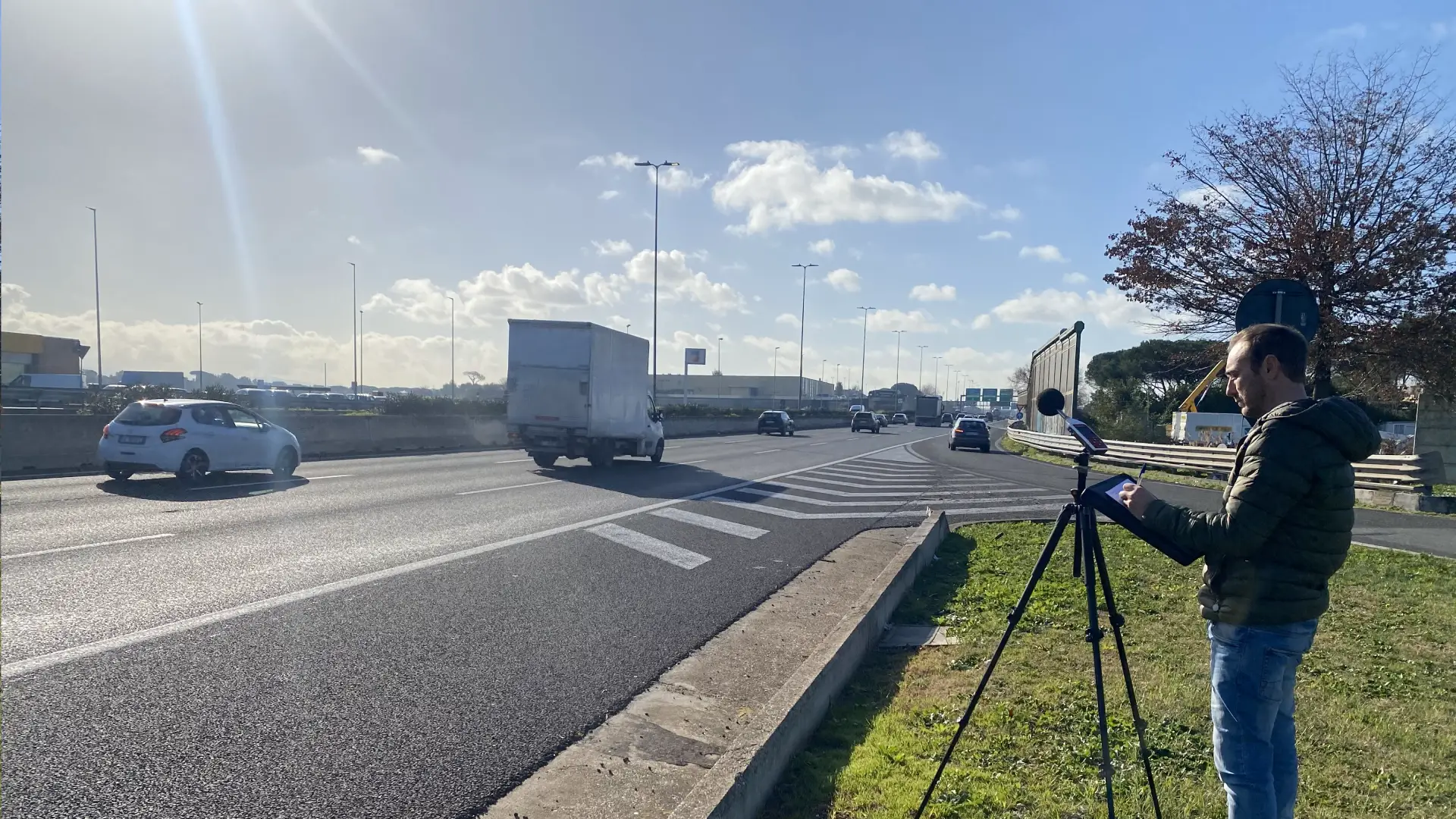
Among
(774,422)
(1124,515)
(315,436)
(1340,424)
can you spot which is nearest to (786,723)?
(1124,515)

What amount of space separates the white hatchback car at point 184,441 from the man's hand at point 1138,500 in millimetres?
14877

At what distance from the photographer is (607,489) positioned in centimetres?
1619

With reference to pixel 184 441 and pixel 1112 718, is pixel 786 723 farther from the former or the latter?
pixel 184 441

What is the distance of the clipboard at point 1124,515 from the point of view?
2.98 metres

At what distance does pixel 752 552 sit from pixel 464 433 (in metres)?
21.1

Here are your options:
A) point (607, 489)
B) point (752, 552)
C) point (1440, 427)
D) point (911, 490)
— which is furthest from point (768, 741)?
point (1440, 427)

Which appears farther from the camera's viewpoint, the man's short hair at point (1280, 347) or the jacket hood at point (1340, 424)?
the man's short hair at point (1280, 347)

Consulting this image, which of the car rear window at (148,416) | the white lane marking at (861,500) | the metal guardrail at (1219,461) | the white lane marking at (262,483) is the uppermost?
the car rear window at (148,416)

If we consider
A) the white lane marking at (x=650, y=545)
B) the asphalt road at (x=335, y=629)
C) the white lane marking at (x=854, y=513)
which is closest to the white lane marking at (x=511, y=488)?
the asphalt road at (x=335, y=629)

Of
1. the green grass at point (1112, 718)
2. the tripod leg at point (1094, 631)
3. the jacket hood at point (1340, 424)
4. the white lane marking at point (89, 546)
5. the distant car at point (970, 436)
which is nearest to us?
the jacket hood at point (1340, 424)

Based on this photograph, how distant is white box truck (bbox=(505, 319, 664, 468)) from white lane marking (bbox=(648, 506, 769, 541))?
6802mm

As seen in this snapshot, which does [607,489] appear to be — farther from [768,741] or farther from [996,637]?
[768,741]

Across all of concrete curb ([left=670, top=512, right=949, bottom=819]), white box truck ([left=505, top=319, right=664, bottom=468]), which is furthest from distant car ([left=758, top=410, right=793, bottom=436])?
concrete curb ([left=670, top=512, right=949, bottom=819])

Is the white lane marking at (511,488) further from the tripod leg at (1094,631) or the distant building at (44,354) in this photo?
the distant building at (44,354)
